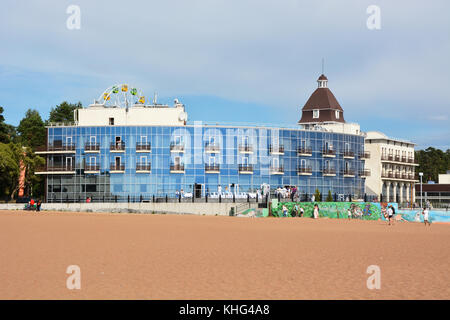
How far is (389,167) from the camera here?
336 feet

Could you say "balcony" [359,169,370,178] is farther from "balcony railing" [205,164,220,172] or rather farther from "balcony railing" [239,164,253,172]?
"balcony railing" [205,164,220,172]

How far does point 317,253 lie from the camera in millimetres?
22203

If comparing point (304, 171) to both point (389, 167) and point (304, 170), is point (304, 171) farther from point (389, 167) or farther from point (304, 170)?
point (389, 167)

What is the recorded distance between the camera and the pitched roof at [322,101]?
338ft

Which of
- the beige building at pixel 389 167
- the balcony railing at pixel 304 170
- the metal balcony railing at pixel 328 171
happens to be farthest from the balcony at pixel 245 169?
the beige building at pixel 389 167

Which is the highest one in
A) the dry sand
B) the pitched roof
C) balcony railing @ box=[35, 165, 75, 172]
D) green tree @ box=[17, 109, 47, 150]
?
the pitched roof

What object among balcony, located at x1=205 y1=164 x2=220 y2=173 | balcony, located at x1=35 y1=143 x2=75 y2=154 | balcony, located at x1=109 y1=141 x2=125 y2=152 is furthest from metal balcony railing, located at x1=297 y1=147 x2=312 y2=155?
balcony, located at x1=35 y1=143 x2=75 y2=154

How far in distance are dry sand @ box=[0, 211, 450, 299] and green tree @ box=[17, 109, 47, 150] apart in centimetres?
8267

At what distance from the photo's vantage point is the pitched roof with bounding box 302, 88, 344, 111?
103 meters

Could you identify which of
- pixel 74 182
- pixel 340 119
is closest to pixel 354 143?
pixel 340 119

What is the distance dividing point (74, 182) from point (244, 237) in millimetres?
53989

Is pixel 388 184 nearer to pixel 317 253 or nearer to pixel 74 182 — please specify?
pixel 74 182

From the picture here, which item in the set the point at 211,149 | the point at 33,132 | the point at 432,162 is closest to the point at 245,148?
the point at 211,149

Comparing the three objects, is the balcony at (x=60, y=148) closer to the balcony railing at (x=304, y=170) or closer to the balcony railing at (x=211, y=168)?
the balcony railing at (x=211, y=168)
